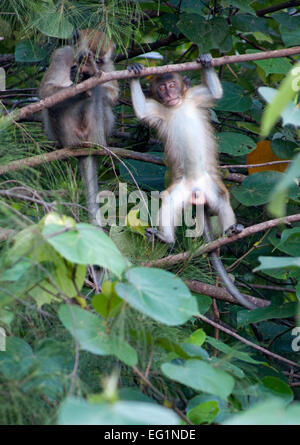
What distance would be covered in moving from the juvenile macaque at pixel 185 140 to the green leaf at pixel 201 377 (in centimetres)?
246

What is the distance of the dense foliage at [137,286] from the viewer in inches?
85.8

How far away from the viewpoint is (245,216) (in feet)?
18.7

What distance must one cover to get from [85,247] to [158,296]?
1.19ft

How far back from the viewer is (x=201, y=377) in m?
2.38

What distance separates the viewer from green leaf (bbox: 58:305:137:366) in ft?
7.35

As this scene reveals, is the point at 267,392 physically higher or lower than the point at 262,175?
lower

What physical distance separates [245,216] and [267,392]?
296 cm

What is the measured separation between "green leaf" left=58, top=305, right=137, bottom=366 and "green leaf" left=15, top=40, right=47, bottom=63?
3.22 m

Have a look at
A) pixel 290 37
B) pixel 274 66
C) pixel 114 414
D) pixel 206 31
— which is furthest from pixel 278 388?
pixel 206 31

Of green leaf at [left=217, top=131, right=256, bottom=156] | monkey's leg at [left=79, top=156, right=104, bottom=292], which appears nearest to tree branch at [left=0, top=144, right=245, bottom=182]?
monkey's leg at [left=79, top=156, right=104, bottom=292]
